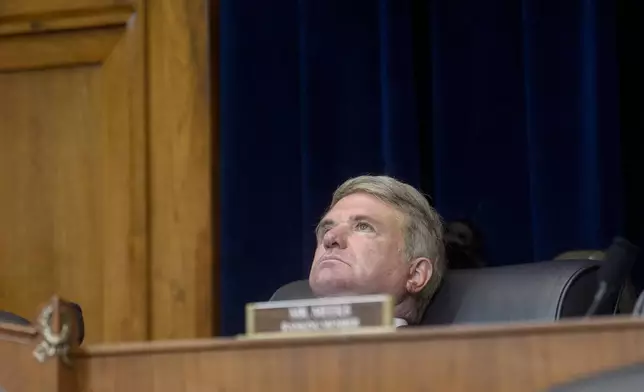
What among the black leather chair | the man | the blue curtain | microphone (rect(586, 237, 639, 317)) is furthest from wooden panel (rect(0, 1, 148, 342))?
microphone (rect(586, 237, 639, 317))

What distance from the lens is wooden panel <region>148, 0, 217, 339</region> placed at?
2217mm

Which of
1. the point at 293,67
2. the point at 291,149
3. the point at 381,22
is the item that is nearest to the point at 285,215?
the point at 291,149

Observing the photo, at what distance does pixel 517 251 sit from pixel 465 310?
0.42 metres

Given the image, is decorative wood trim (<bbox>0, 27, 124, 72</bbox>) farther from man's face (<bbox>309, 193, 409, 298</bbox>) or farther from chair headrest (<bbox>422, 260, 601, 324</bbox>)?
chair headrest (<bbox>422, 260, 601, 324</bbox>)

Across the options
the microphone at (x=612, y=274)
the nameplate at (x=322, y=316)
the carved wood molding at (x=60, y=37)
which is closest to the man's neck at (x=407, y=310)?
the microphone at (x=612, y=274)

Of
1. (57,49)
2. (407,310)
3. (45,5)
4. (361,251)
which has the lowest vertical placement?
(407,310)

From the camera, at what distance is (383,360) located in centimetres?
92

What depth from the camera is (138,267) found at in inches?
88.6

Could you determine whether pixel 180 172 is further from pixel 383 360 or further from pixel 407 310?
pixel 383 360

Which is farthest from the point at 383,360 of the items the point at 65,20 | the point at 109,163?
the point at 65,20

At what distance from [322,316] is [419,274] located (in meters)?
0.78

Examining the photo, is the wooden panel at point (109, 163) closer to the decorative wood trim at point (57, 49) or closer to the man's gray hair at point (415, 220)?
the decorative wood trim at point (57, 49)

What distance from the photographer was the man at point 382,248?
1678mm

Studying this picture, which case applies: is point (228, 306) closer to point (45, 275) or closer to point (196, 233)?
point (196, 233)
